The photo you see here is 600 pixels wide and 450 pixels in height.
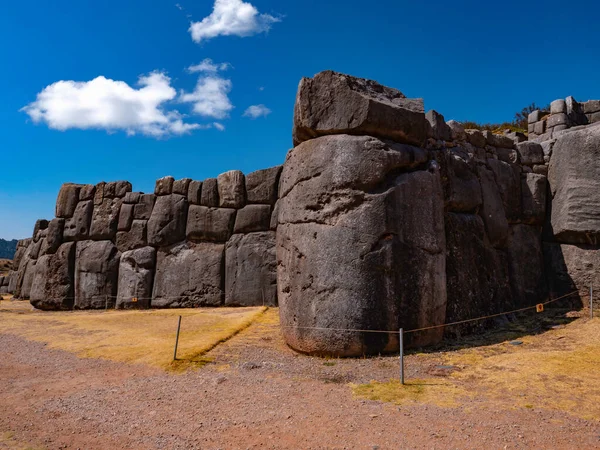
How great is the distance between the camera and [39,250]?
1773 cm

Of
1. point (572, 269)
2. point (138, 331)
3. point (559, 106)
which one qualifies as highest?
point (559, 106)

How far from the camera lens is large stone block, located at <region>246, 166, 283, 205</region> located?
13.9 metres

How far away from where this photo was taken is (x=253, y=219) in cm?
1386

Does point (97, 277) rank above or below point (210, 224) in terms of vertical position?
below

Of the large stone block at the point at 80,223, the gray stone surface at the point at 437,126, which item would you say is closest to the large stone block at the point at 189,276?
the large stone block at the point at 80,223

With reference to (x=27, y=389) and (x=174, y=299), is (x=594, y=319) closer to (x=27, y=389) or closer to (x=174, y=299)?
(x=27, y=389)

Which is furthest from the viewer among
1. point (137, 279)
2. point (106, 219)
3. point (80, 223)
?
point (80, 223)

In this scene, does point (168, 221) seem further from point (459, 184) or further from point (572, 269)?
point (572, 269)

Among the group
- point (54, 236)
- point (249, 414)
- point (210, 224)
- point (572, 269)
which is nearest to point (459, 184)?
point (572, 269)

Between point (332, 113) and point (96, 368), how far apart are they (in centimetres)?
574

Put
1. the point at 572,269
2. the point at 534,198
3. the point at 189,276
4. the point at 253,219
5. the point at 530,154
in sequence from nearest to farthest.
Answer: the point at 572,269, the point at 534,198, the point at 530,154, the point at 253,219, the point at 189,276

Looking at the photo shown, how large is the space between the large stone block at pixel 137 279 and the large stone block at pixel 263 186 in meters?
3.71

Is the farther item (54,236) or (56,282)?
(54,236)

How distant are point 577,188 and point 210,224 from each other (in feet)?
32.4
